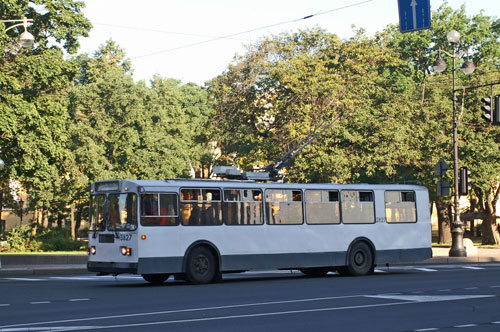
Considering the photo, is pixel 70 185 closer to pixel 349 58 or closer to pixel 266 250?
pixel 349 58

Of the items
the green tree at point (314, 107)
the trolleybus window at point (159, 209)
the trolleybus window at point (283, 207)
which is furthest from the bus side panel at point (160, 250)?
the green tree at point (314, 107)

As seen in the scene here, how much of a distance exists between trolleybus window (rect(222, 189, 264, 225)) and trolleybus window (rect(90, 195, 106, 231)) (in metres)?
3.05

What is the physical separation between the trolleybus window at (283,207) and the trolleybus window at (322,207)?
313 millimetres

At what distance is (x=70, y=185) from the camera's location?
5541 cm

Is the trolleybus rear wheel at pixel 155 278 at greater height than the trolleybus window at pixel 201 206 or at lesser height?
lesser

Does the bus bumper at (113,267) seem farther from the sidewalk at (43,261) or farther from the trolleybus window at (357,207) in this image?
the sidewalk at (43,261)

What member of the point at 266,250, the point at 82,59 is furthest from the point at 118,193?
the point at 82,59

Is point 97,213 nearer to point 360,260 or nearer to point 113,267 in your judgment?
point 113,267

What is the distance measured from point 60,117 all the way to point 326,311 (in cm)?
2548

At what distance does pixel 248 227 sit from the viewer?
21.7 m

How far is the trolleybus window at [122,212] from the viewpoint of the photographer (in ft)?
64.6

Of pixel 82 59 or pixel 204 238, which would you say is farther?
pixel 82 59

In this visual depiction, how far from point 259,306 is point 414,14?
10.9 meters

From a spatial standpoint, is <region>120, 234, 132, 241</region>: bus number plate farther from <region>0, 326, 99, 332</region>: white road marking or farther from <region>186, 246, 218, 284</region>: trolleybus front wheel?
<region>0, 326, 99, 332</region>: white road marking
